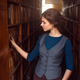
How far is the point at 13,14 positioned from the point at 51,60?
775mm

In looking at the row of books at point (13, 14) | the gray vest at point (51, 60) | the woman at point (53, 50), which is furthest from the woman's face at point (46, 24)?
the row of books at point (13, 14)

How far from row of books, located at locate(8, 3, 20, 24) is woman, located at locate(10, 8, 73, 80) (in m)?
0.45

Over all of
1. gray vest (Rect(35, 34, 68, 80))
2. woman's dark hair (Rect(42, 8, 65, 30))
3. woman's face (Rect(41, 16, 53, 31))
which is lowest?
gray vest (Rect(35, 34, 68, 80))

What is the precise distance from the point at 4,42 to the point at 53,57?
51cm

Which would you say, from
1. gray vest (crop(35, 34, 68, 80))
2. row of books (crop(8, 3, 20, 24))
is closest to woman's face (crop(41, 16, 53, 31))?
gray vest (crop(35, 34, 68, 80))

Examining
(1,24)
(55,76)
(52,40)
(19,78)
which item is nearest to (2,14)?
(1,24)

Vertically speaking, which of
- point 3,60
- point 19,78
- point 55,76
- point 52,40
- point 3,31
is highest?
point 3,31

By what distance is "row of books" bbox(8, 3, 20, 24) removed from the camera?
1755 millimetres

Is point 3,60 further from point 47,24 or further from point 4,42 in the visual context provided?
point 47,24

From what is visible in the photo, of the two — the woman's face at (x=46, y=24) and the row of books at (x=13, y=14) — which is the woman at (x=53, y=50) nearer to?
the woman's face at (x=46, y=24)

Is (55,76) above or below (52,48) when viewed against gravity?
below

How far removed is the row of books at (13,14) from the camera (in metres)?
1.75

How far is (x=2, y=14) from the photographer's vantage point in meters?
1.38

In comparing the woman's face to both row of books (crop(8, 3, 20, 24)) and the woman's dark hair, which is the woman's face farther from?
row of books (crop(8, 3, 20, 24))
